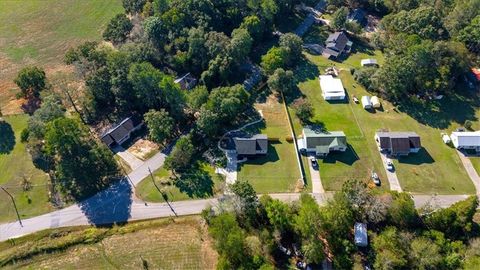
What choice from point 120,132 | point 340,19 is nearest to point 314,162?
point 120,132

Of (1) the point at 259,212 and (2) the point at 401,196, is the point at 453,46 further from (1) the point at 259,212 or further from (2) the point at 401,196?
(1) the point at 259,212

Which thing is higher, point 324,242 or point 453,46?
point 453,46

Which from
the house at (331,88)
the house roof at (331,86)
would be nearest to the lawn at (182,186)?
the house at (331,88)

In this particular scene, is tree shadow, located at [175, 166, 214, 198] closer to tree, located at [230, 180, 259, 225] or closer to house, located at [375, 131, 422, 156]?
tree, located at [230, 180, 259, 225]

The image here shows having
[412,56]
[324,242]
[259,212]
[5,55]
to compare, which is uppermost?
[5,55]

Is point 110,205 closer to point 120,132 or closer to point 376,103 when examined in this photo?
point 120,132

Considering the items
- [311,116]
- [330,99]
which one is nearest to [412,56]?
[330,99]

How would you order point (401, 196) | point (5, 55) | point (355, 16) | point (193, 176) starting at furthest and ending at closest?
point (355, 16), point (5, 55), point (193, 176), point (401, 196)
